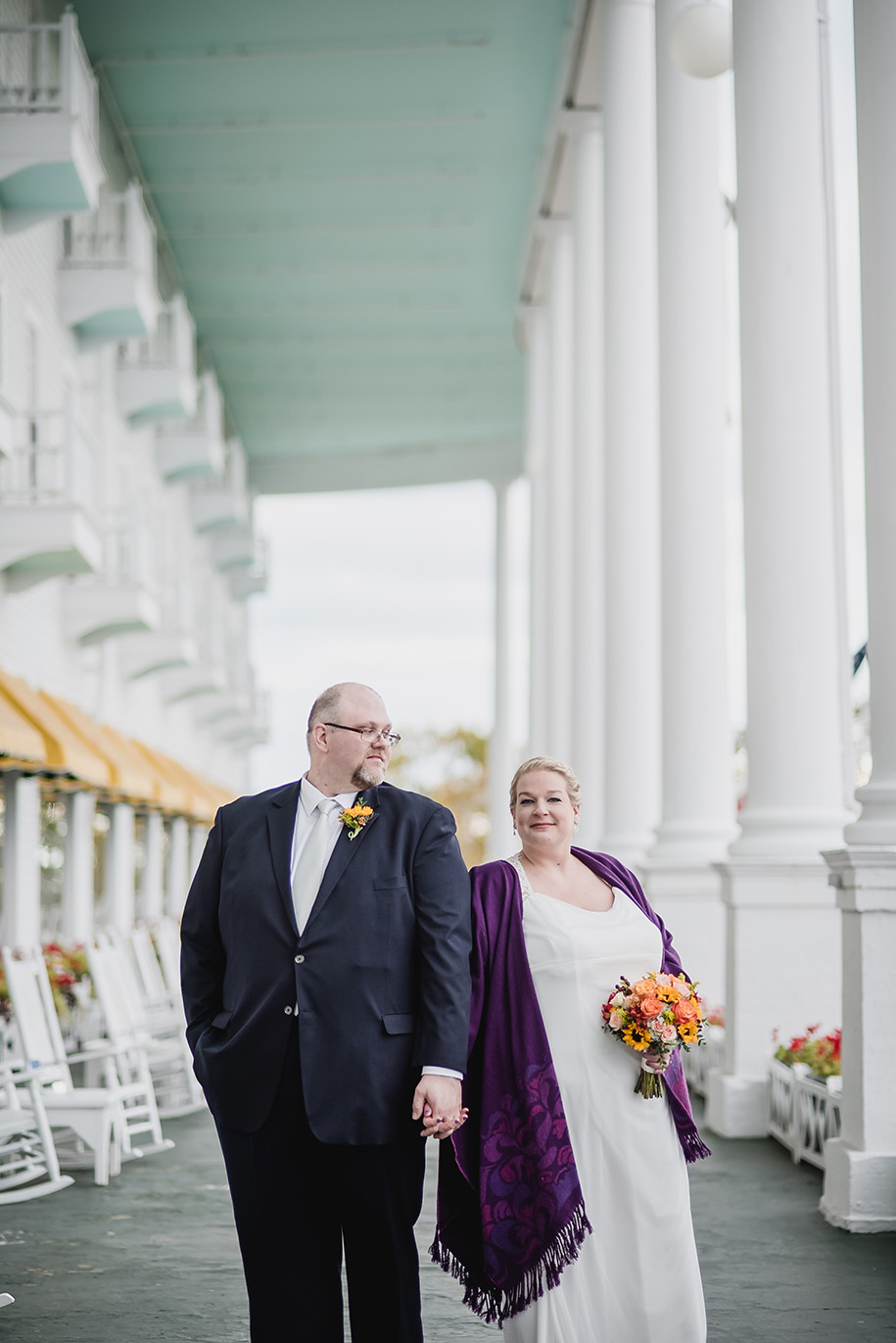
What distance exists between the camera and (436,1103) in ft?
13.2

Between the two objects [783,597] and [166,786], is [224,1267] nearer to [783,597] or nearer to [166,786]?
[783,597]

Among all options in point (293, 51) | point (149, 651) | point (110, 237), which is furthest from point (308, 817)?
point (149, 651)

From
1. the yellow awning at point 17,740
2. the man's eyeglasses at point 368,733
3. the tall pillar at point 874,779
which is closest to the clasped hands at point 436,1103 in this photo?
the man's eyeglasses at point 368,733

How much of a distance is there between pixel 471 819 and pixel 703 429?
41.7 meters

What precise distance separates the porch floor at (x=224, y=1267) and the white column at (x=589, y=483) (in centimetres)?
982

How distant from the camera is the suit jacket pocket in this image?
13.4 ft

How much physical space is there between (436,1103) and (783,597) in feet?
18.8

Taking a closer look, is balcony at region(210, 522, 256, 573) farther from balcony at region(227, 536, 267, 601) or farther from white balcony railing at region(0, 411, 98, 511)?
white balcony railing at region(0, 411, 98, 511)

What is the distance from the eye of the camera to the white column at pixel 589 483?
18.0 meters

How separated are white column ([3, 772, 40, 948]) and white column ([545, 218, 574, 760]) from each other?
814 centimetres

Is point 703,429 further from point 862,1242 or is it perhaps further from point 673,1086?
point 673,1086

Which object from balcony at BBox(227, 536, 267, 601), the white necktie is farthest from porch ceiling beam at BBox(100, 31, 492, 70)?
balcony at BBox(227, 536, 267, 601)

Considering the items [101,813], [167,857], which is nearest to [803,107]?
[101,813]

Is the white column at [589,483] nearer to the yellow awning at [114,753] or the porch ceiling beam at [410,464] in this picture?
the yellow awning at [114,753]
